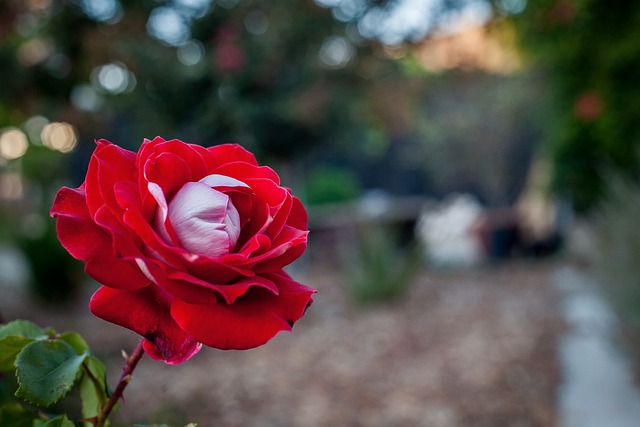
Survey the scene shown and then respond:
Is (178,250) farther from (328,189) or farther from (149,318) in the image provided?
(328,189)

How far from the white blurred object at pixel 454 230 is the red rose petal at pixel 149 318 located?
650 centimetres

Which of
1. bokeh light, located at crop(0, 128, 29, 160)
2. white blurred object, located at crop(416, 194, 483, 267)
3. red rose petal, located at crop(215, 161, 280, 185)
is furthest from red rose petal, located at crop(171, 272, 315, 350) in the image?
bokeh light, located at crop(0, 128, 29, 160)

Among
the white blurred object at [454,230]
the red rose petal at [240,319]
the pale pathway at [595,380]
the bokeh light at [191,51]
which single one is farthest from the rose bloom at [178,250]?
the white blurred object at [454,230]

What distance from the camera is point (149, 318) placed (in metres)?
0.43

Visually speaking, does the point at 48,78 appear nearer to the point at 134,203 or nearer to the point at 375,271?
the point at 375,271

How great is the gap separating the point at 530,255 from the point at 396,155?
552cm

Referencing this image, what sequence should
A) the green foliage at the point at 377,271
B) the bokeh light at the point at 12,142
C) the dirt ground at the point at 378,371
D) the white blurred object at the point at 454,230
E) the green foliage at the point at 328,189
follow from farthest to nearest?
the green foliage at the point at 328,189 → the white blurred object at the point at 454,230 → the bokeh light at the point at 12,142 → the green foliage at the point at 377,271 → the dirt ground at the point at 378,371

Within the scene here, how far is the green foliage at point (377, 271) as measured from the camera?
4594 mm

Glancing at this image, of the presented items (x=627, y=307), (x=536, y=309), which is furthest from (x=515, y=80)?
(x=627, y=307)

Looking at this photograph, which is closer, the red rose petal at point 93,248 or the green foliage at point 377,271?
the red rose petal at point 93,248

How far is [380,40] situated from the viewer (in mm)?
5047

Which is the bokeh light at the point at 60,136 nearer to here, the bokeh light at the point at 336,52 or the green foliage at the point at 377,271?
the bokeh light at the point at 336,52

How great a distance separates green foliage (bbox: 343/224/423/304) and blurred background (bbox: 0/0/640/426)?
0.7 inches

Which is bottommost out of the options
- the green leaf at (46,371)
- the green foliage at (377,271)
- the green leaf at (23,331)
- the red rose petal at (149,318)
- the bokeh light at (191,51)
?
the green foliage at (377,271)
